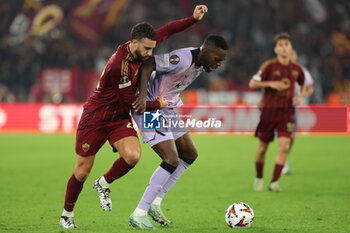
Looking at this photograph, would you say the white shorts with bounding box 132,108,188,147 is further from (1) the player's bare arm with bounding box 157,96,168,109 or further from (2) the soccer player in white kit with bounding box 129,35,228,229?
(1) the player's bare arm with bounding box 157,96,168,109

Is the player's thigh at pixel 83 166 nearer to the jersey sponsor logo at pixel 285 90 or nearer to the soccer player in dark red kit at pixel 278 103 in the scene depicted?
the soccer player in dark red kit at pixel 278 103

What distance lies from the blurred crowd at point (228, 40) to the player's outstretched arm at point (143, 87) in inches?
536

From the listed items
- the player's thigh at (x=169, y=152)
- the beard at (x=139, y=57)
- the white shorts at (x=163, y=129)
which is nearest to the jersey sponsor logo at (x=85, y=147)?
the white shorts at (x=163, y=129)

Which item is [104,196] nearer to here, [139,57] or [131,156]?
[131,156]

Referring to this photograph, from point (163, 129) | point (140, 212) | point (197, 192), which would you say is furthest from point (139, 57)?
point (197, 192)

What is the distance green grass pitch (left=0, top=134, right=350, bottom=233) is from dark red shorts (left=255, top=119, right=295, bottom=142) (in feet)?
2.52

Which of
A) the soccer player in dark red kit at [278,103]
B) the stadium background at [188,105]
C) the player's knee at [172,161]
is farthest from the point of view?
the soccer player in dark red kit at [278,103]

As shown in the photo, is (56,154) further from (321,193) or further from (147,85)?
(147,85)

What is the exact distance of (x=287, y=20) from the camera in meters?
21.8

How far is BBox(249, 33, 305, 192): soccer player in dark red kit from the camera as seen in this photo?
26.5ft

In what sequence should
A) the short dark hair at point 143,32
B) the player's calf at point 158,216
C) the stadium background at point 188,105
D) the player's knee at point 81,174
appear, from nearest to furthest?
1. the short dark hair at point 143,32
2. the player's knee at point 81,174
3. the player's calf at point 158,216
4. the stadium background at point 188,105

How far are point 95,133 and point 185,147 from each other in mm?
987

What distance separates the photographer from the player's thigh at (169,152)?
18.0 ft

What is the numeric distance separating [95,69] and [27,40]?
2744 millimetres
